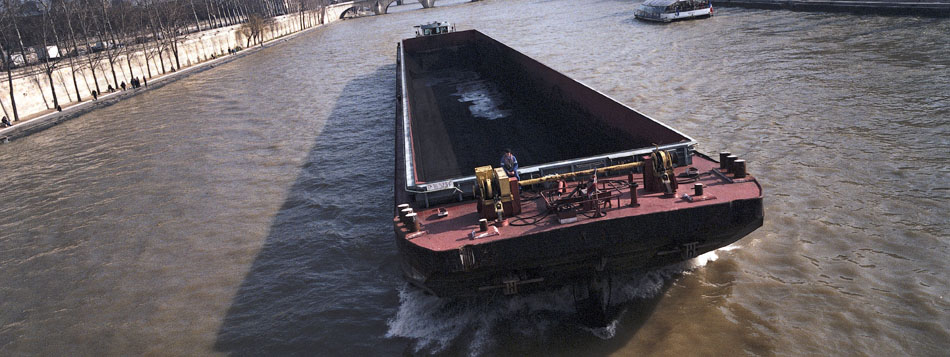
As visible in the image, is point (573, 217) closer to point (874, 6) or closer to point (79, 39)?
point (874, 6)

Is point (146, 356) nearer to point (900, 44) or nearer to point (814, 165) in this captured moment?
point (814, 165)

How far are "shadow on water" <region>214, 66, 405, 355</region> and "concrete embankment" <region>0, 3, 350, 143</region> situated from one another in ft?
62.0

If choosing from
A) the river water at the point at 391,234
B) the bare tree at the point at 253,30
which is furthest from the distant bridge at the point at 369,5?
the river water at the point at 391,234

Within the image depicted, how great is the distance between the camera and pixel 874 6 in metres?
31.5

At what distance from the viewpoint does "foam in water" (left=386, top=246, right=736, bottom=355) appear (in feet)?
24.3

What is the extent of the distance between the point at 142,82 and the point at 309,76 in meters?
12.9

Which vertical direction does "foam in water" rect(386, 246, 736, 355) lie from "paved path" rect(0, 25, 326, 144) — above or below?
below

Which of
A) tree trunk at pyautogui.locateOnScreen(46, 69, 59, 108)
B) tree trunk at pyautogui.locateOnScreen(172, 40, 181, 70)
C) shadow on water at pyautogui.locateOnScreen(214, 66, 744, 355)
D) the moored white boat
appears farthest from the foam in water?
tree trunk at pyautogui.locateOnScreen(172, 40, 181, 70)

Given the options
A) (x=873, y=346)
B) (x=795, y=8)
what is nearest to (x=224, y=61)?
(x=795, y=8)

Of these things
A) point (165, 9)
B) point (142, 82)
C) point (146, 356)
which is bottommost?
point (146, 356)

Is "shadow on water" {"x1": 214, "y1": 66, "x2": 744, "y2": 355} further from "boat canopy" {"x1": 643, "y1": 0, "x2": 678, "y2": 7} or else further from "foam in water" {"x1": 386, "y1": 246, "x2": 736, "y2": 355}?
"boat canopy" {"x1": 643, "y1": 0, "x2": 678, "y2": 7}

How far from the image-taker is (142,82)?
39.7 m

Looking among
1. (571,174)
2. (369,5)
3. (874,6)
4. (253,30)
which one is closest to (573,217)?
(571,174)

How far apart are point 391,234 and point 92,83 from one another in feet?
107
